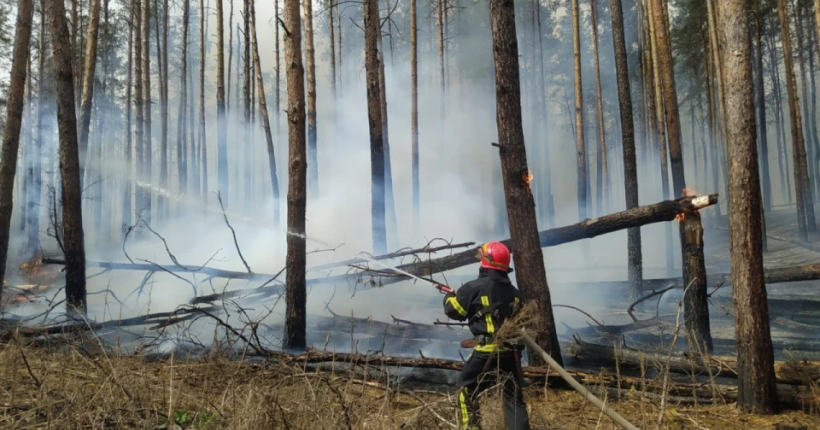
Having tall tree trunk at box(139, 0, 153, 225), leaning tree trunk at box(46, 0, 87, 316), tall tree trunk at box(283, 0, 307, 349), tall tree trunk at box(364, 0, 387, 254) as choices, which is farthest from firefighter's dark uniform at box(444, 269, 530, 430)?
tall tree trunk at box(139, 0, 153, 225)

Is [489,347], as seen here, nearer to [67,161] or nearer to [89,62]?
[67,161]

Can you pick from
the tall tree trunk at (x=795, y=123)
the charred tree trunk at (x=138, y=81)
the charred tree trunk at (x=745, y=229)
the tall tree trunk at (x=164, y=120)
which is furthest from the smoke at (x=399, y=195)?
the tall tree trunk at (x=795, y=123)

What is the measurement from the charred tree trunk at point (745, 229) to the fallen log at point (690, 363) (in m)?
0.34

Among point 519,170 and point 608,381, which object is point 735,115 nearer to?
point 519,170

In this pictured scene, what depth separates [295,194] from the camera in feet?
23.5

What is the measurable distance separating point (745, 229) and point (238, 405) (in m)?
4.95

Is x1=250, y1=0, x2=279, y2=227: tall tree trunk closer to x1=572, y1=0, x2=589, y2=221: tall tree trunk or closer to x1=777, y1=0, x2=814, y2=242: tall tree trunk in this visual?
x1=572, y1=0, x2=589, y2=221: tall tree trunk

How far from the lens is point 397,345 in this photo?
7.55 metres

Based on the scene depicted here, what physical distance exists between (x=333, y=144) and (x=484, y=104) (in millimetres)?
10387

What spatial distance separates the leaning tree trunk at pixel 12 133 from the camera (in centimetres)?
856

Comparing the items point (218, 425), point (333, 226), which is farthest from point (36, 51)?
point (218, 425)

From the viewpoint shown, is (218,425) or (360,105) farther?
(360,105)

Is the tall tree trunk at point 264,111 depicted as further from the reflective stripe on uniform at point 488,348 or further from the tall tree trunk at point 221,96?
the reflective stripe on uniform at point 488,348

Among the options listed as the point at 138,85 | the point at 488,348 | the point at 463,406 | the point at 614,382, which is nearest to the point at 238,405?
the point at 463,406
